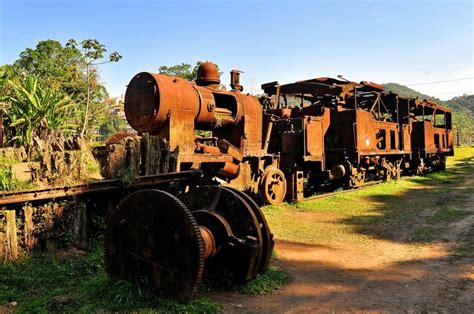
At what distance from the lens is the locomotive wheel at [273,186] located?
1083cm

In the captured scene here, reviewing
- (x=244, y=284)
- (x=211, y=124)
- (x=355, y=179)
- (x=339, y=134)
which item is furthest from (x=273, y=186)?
(x=244, y=284)

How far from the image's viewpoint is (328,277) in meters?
5.26

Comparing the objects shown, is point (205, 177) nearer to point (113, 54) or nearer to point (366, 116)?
point (366, 116)

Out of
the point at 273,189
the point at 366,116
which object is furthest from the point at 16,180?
the point at 366,116

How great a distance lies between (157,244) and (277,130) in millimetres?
9325

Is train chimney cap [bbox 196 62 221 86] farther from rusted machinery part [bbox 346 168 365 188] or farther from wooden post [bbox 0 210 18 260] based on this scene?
rusted machinery part [bbox 346 168 365 188]

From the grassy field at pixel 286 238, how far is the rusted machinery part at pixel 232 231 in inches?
9.0

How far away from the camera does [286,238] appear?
7.62 m

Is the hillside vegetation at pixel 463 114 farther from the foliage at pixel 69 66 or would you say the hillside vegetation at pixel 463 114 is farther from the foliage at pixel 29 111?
the foliage at pixel 29 111

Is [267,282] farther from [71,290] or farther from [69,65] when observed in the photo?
[69,65]

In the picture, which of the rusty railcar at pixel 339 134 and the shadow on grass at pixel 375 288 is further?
the rusty railcar at pixel 339 134

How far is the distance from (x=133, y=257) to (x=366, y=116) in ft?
41.0

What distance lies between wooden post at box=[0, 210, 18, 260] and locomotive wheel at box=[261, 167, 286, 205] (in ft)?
22.3

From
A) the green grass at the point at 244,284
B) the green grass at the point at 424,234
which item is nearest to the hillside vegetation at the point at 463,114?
the green grass at the point at 424,234
